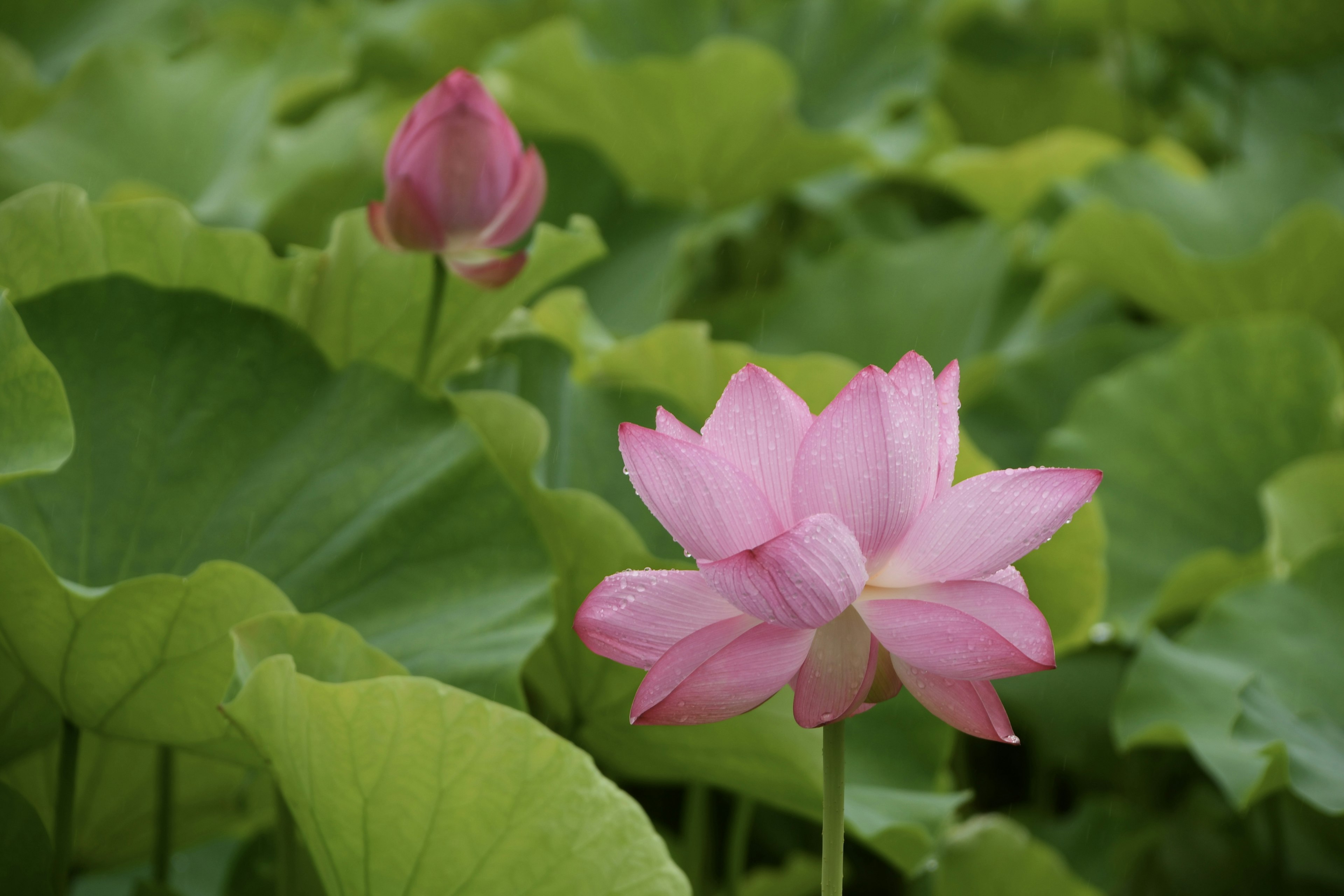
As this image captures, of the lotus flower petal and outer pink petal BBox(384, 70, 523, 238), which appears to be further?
outer pink petal BBox(384, 70, 523, 238)

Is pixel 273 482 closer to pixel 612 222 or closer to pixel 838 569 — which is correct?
pixel 838 569

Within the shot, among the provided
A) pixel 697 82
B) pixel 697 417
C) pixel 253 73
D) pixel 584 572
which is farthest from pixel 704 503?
pixel 253 73

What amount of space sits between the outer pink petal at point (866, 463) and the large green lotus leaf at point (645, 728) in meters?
0.27

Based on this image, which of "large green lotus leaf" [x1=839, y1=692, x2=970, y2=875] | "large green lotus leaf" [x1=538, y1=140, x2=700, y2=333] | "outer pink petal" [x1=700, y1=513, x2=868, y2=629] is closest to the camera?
"outer pink petal" [x1=700, y1=513, x2=868, y2=629]

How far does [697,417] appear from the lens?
83 centimetres

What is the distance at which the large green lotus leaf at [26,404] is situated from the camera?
504 mm

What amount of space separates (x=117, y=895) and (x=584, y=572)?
54cm

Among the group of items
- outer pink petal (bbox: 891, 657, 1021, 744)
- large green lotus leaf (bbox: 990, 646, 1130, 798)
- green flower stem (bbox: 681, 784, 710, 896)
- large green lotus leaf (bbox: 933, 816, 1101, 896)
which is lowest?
large green lotus leaf (bbox: 990, 646, 1130, 798)

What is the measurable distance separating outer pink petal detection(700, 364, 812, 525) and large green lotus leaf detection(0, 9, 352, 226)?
99cm

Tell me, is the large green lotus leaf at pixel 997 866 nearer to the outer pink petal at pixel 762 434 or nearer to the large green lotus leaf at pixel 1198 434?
the large green lotus leaf at pixel 1198 434

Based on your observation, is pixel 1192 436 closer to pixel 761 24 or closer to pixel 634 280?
pixel 634 280

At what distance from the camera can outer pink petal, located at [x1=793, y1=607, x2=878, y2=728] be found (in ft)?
1.20

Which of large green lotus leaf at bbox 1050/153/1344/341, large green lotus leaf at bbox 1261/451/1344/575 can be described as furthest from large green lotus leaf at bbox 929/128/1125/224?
large green lotus leaf at bbox 1261/451/1344/575

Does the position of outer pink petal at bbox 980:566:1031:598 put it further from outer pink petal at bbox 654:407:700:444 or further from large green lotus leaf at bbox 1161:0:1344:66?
large green lotus leaf at bbox 1161:0:1344:66
